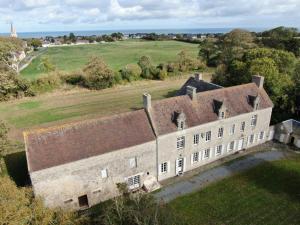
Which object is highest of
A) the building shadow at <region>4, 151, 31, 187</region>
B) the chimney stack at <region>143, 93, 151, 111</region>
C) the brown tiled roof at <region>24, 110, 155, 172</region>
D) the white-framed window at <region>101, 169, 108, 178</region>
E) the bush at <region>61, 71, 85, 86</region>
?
the chimney stack at <region>143, 93, 151, 111</region>

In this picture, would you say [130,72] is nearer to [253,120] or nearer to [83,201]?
[253,120]

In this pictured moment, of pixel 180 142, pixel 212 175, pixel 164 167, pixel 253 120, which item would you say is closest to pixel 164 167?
pixel 164 167

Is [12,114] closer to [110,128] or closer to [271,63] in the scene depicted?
[110,128]

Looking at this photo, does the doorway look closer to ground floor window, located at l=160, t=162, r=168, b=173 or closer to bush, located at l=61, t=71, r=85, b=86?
ground floor window, located at l=160, t=162, r=168, b=173

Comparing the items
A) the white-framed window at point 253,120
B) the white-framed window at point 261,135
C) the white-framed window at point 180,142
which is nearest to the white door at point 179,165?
the white-framed window at point 180,142

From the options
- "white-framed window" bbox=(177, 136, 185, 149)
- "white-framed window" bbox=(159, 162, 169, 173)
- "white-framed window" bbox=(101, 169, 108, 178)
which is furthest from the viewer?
"white-framed window" bbox=(177, 136, 185, 149)

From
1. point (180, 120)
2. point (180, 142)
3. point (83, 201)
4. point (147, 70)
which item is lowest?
point (83, 201)

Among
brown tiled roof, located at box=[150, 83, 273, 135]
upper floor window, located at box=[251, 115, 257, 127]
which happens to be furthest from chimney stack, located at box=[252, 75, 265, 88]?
upper floor window, located at box=[251, 115, 257, 127]
